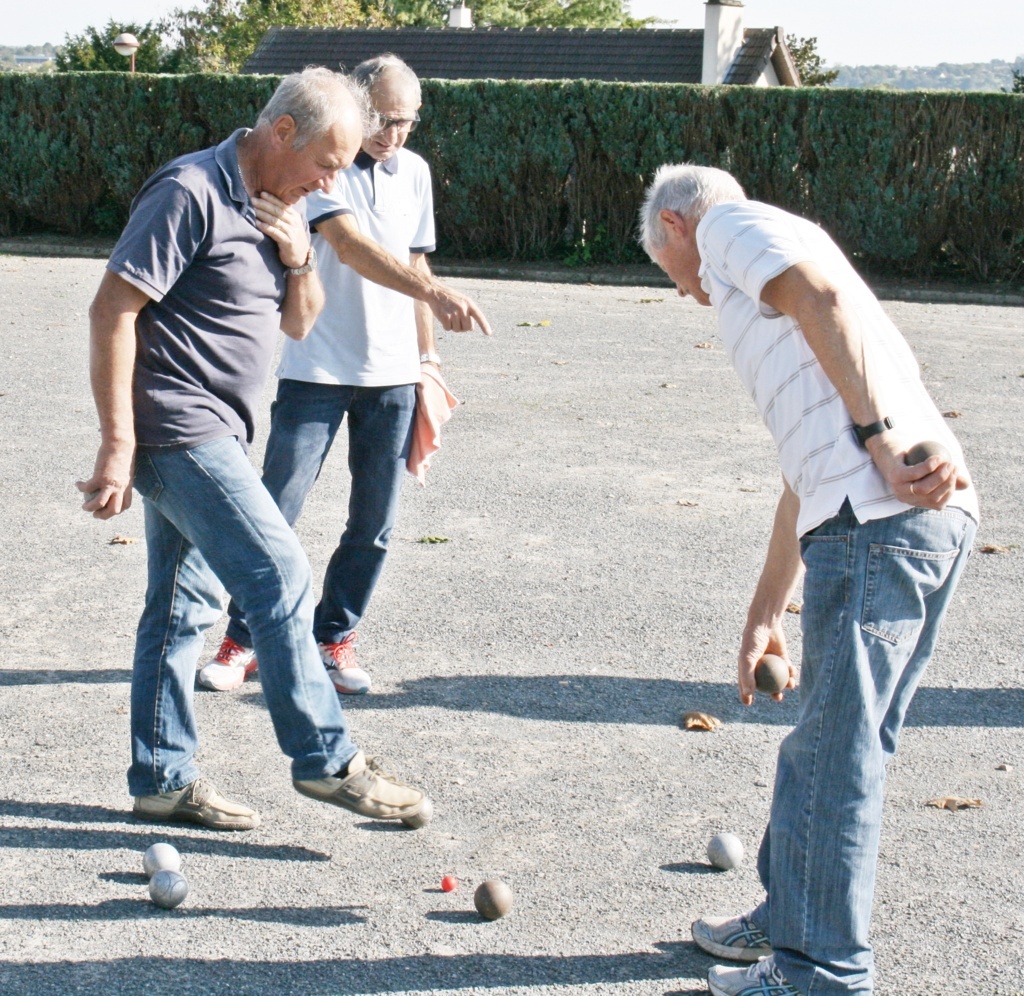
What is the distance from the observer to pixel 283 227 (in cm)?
353

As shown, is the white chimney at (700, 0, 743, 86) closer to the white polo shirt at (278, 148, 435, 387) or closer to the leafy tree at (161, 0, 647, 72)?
the leafy tree at (161, 0, 647, 72)

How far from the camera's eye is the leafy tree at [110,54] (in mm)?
45969

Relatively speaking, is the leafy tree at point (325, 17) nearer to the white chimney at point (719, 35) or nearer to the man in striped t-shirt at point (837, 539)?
the white chimney at point (719, 35)

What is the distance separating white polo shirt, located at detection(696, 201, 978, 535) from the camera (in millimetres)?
2648

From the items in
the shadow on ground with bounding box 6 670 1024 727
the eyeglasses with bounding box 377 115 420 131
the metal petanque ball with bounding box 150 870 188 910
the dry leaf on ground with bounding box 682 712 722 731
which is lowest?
the shadow on ground with bounding box 6 670 1024 727

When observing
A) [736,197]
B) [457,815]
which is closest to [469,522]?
[457,815]

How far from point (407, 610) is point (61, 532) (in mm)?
1959

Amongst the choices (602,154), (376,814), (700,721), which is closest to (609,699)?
(700,721)

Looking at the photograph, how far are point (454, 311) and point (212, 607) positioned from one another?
3.85 feet

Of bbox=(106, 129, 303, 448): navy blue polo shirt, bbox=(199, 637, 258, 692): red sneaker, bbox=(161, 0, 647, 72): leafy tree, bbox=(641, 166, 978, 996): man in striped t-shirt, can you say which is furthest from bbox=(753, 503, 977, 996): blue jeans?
bbox=(161, 0, 647, 72): leafy tree

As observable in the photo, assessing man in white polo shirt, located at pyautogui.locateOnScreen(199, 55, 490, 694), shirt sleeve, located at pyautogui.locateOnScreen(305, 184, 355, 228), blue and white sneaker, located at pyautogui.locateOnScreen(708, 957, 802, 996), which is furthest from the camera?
man in white polo shirt, located at pyautogui.locateOnScreen(199, 55, 490, 694)

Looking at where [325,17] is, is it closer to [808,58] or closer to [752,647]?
[808,58]

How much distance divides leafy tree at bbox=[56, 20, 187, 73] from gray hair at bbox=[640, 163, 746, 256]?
45895 mm

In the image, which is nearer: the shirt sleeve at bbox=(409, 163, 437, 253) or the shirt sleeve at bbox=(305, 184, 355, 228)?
the shirt sleeve at bbox=(305, 184, 355, 228)
